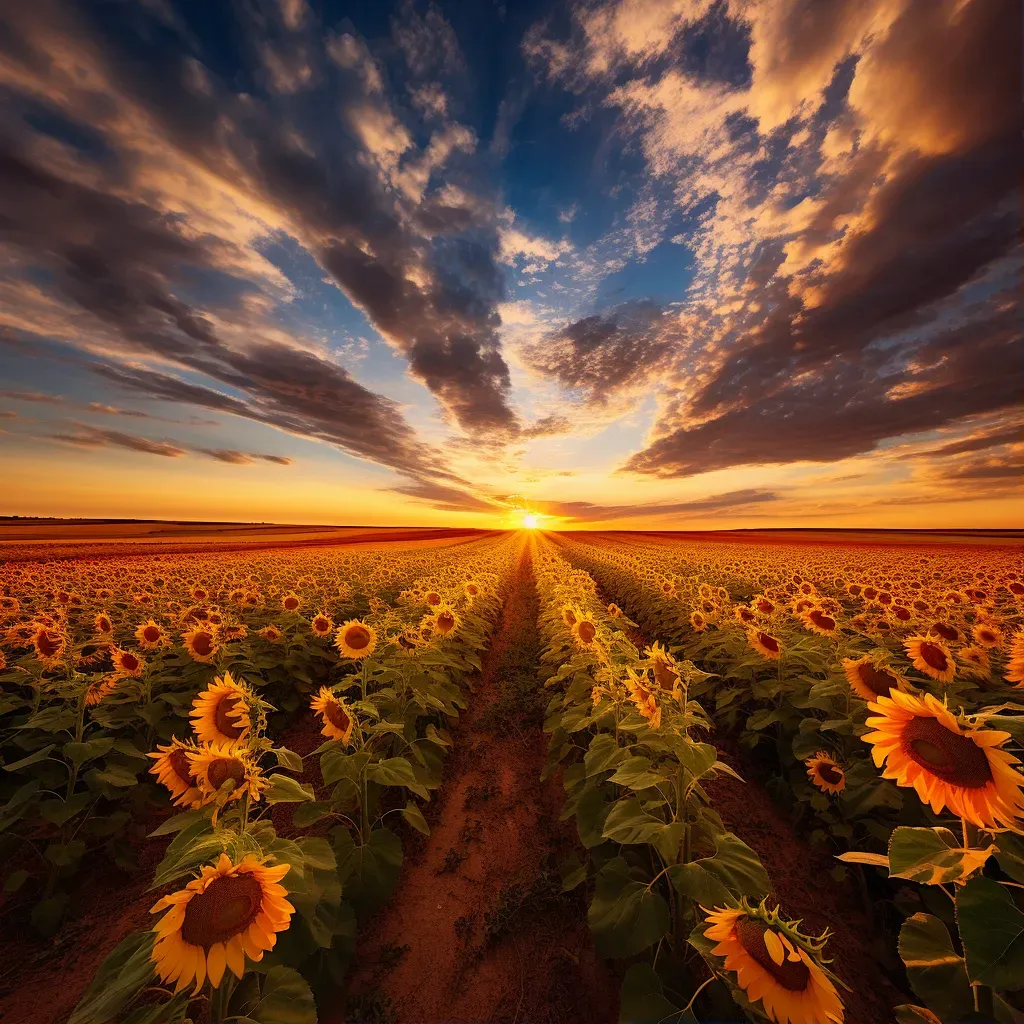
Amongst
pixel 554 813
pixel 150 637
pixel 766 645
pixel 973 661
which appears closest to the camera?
pixel 973 661

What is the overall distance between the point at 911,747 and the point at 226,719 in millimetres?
4949

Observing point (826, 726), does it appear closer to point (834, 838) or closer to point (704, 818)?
point (834, 838)

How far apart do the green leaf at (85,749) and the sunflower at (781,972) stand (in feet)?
19.5

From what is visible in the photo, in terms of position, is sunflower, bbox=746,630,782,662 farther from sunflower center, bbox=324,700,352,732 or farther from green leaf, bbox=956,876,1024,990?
sunflower center, bbox=324,700,352,732

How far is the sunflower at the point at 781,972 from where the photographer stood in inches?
73.1

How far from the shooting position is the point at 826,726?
4.77 metres

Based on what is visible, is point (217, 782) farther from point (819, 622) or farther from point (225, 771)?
point (819, 622)

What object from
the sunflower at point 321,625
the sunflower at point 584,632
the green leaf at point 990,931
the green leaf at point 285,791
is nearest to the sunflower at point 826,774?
the sunflower at point 584,632

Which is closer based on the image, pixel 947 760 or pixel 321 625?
pixel 947 760

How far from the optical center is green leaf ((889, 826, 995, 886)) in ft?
5.61

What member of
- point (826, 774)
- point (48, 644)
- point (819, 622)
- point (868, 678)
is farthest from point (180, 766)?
point (819, 622)

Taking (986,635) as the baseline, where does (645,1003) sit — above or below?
below

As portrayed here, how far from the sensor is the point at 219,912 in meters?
2.06

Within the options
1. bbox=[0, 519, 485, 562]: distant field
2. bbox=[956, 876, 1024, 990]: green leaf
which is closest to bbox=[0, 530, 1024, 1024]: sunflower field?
bbox=[956, 876, 1024, 990]: green leaf
